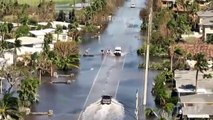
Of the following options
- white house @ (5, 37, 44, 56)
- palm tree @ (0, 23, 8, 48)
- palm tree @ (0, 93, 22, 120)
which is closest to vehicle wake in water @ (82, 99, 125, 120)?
palm tree @ (0, 93, 22, 120)

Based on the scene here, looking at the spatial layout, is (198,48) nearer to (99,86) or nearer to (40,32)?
(99,86)

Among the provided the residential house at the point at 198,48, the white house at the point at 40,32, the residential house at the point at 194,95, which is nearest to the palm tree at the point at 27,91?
the residential house at the point at 194,95

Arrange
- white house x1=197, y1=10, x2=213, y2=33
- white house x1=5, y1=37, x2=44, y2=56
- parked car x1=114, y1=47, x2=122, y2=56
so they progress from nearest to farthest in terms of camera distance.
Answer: white house x1=5, y1=37, x2=44, y2=56
parked car x1=114, y1=47, x2=122, y2=56
white house x1=197, y1=10, x2=213, y2=33

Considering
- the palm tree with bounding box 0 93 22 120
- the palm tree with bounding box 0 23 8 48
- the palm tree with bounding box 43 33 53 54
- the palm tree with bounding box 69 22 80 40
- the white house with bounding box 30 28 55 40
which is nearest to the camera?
the palm tree with bounding box 0 93 22 120

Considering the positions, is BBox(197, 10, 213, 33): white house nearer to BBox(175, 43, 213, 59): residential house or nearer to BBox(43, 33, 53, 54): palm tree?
BBox(175, 43, 213, 59): residential house

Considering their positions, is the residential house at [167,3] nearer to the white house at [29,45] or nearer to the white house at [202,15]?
the white house at [202,15]

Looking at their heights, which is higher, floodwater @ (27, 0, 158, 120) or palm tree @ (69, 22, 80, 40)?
palm tree @ (69, 22, 80, 40)

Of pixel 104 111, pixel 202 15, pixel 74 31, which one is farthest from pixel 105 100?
pixel 202 15

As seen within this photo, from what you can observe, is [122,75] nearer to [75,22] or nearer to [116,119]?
[116,119]
